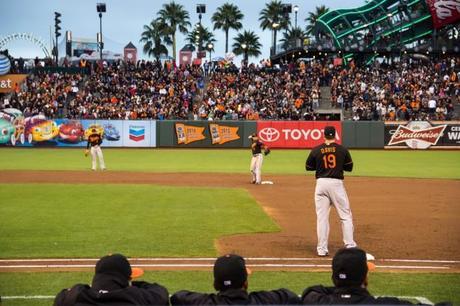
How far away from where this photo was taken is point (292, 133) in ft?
143

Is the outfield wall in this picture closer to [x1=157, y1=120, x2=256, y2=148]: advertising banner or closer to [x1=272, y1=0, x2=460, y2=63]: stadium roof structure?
[x1=157, y1=120, x2=256, y2=148]: advertising banner

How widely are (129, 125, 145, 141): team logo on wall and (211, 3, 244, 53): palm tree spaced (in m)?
34.4

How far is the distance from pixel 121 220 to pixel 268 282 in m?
6.18

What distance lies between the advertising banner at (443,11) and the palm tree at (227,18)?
26202 millimetres

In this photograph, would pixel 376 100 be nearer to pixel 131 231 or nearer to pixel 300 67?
pixel 300 67

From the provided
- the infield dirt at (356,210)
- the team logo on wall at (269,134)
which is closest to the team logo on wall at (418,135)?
the team logo on wall at (269,134)

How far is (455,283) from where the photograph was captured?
350 inches

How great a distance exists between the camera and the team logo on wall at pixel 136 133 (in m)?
44.1

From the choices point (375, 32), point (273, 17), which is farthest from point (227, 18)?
point (375, 32)

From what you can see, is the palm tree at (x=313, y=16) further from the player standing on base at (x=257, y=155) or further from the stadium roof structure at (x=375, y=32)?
the player standing on base at (x=257, y=155)

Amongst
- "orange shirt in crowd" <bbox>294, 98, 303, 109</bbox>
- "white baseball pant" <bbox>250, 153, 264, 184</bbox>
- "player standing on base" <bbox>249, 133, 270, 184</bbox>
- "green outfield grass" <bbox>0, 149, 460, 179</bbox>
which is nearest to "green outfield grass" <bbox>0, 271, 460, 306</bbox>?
"player standing on base" <bbox>249, 133, 270, 184</bbox>

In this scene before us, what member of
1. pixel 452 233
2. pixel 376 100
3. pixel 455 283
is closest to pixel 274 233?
pixel 452 233

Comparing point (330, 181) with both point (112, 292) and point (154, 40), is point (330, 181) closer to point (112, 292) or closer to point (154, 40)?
point (112, 292)

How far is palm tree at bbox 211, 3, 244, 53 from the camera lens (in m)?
76.5
